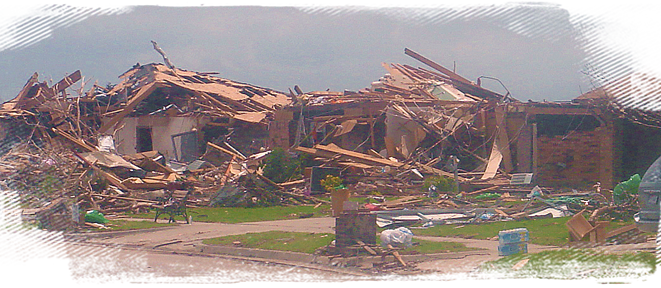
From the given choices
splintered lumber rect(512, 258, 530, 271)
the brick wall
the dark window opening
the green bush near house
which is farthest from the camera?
the dark window opening

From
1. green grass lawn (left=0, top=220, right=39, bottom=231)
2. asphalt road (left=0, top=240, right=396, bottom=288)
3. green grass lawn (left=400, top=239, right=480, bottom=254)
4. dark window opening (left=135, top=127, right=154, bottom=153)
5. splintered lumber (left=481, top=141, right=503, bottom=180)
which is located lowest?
asphalt road (left=0, top=240, right=396, bottom=288)

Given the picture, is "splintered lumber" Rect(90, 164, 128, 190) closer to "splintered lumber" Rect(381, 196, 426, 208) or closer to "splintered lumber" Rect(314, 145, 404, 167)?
"splintered lumber" Rect(314, 145, 404, 167)

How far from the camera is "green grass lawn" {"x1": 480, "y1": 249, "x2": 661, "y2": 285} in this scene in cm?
982

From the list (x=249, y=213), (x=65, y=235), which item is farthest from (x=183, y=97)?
(x=65, y=235)

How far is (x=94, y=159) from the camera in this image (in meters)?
29.2

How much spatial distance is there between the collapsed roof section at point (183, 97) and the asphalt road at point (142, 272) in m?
21.1

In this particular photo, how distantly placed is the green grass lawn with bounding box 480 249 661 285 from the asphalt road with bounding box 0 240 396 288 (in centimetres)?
181

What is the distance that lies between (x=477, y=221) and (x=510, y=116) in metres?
11.3

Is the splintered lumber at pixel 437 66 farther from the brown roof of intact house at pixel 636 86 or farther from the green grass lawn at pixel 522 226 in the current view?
the green grass lawn at pixel 522 226

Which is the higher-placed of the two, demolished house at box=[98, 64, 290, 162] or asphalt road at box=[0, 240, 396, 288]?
demolished house at box=[98, 64, 290, 162]

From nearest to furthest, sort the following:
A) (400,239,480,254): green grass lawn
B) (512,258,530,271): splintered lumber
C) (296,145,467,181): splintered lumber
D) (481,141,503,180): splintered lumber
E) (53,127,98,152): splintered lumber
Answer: (512,258,530,271): splintered lumber → (400,239,480,254): green grass lawn → (481,141,503,180): splintered lumber → (296,145,467,181): splintered lumber → (53,127,98,152): splintered lumber

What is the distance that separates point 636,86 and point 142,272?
62.1 feet

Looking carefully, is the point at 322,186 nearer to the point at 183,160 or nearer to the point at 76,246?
the point at 76,246

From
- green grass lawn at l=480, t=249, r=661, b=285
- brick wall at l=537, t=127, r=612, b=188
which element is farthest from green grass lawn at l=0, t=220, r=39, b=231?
brick wall at l=537, t=127, r=612, b=188
